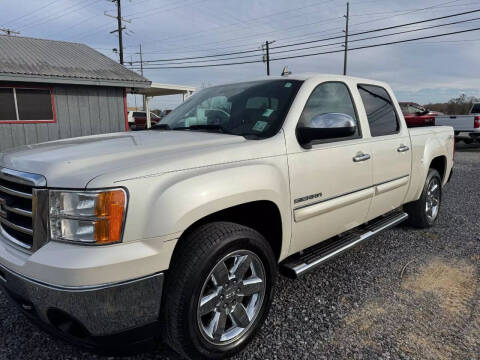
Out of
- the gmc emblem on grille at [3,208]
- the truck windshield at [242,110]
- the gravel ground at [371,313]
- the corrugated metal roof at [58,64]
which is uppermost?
the corrugated metal roof at [58,64]

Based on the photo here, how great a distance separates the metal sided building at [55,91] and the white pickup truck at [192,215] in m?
10.1

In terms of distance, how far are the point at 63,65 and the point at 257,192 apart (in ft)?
40.8

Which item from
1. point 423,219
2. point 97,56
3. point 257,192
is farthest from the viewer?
point 97,56

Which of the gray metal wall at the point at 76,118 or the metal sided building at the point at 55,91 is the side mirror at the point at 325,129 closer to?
the metal sided building at the point at 55,91

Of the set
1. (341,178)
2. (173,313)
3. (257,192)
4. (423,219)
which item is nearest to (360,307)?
(341,178)

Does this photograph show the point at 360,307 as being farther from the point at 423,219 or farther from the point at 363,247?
the point at 423,219

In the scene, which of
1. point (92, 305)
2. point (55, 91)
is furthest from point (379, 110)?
point (55, 91)

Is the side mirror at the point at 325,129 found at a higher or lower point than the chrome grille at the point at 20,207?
higher

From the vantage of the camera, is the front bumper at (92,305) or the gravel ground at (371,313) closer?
the front bumper at (92,305)

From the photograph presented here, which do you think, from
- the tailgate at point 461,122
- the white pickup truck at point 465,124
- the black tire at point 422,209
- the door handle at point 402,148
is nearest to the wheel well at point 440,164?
the black tire at point 422,209

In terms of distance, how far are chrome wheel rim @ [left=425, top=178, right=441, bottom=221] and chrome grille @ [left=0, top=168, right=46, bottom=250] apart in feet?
14.5

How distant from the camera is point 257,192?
236 centimetres

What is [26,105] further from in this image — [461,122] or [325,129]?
[461,122]

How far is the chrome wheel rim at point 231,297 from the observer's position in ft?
7.38
